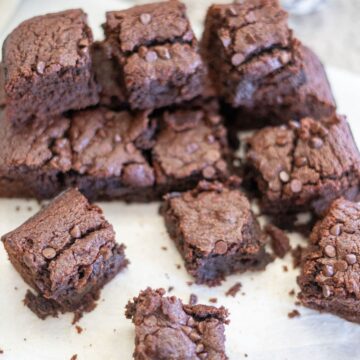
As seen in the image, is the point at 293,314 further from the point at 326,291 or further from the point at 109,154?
the point at 109,154

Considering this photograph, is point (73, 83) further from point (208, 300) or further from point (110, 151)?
point (208, 300)

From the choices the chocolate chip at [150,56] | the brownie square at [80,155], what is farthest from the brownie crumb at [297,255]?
the chocolate chip at [150,56]

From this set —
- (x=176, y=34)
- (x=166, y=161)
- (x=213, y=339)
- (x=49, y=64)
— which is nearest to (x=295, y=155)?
(x=166, y=161)

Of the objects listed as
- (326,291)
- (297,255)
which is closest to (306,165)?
(297,255)

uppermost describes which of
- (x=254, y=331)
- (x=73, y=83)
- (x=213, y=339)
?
(x=73, y=83)

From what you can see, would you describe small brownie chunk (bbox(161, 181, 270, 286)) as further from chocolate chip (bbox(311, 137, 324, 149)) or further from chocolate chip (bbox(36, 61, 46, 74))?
chocolate chip (bbox(36, 61, 46, 74))

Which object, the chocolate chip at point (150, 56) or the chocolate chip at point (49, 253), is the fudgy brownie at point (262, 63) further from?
the chocolate chip at point (49, 253)
